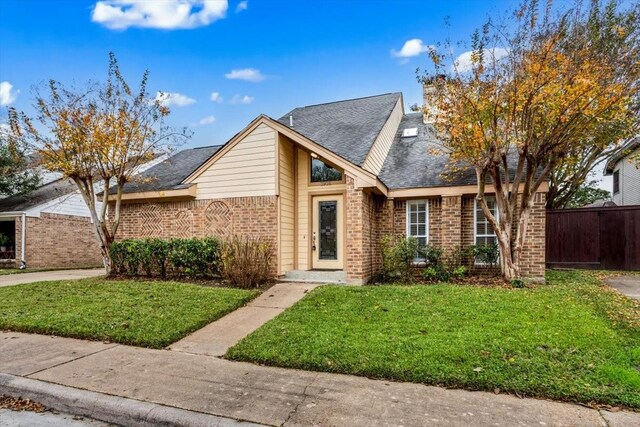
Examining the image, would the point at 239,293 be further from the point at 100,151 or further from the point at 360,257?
the point at 100,151

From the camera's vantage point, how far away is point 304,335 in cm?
516

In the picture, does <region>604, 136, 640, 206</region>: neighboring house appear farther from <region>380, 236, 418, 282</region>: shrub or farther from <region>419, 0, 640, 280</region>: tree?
<region>380, 236, 418, 282</region>: shrub

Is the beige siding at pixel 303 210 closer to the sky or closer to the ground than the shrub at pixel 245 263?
closer to the sky

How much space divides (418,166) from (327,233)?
3529mm

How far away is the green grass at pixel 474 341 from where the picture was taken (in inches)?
147

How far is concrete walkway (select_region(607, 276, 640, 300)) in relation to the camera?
315 inches

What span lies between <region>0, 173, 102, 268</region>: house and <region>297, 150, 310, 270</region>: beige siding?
35.4ft

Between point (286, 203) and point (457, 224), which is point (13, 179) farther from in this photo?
point (457, 224)

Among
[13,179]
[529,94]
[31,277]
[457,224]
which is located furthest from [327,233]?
[13,179]

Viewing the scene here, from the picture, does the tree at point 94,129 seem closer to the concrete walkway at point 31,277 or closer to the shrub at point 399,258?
the concrete walkway at point 31,277

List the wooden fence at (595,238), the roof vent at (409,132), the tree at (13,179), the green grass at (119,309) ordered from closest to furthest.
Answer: the green grass at (119,309) → the wooden fence at (595,238) → the roof vent at (409,132) → the tree at (13,179)

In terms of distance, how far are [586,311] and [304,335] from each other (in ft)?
14.9

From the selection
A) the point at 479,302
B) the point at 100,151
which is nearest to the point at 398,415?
the point at 479,302

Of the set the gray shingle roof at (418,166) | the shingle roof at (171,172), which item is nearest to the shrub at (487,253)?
the gray shingle roof at (418,166)
